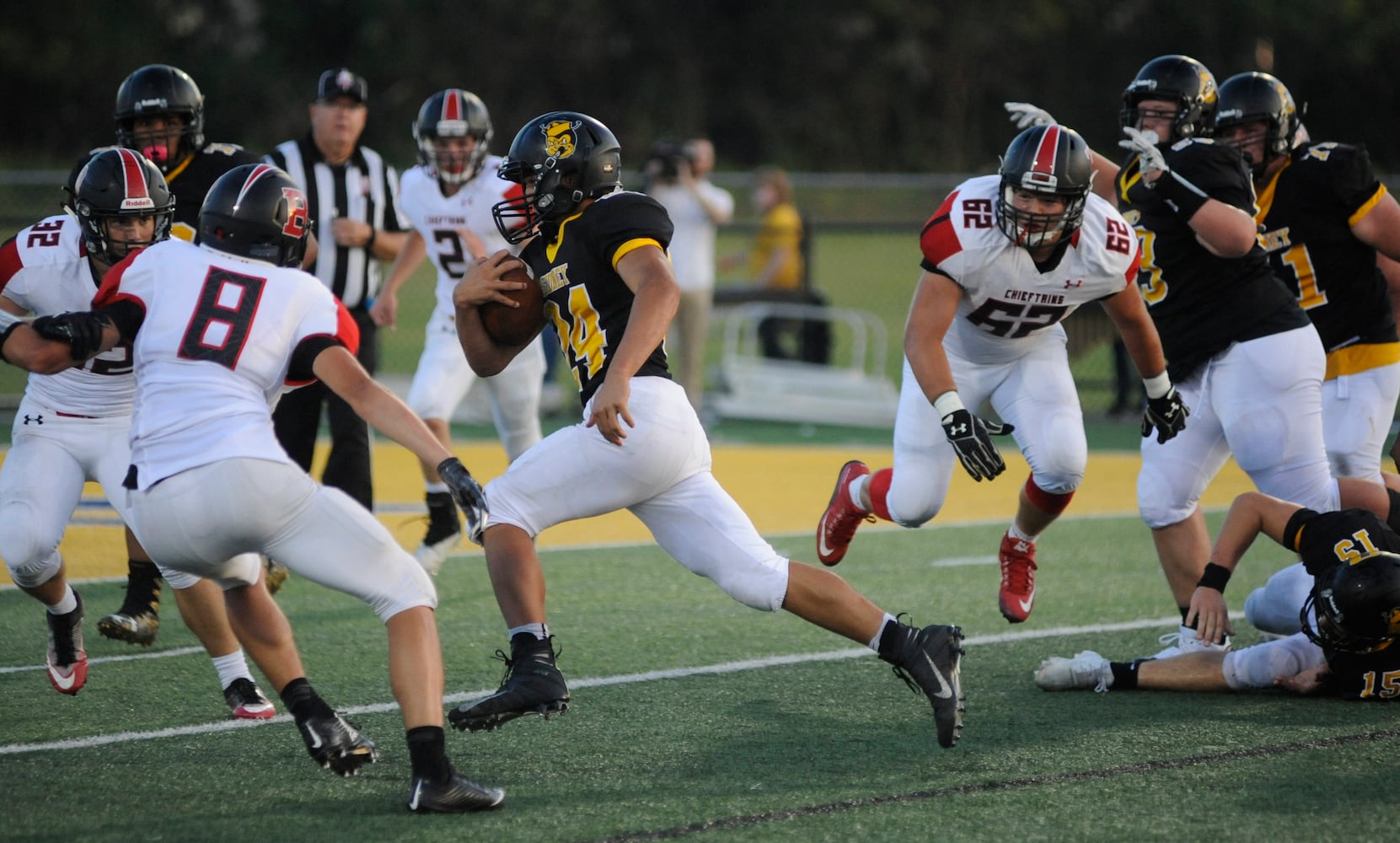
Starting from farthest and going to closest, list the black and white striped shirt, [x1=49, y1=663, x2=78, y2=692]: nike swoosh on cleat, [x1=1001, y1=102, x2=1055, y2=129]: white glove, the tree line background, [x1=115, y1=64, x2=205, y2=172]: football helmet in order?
the tree line background
the black and white striped shirt
[x1=115, y1=64, x2=205, y2=172]: football helmet
[x1=1001, y1=102, x2=1055, y2=129]: white glove
[x1=49, y1=663, x2=78, y2=692]: nike swoosh on cleat

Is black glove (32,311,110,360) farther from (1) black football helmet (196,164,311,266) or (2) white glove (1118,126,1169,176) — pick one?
(2) white glove (1118,126,1169,176)

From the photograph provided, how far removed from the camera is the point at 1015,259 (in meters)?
4.91

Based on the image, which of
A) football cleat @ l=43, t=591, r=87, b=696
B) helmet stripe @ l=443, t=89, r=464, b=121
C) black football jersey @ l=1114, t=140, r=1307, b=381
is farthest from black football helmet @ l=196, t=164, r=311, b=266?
helmet stripe @ l=443, t=89, r=464, b=121

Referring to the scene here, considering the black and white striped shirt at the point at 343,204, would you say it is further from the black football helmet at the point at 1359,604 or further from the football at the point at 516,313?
the black football helmet at the point at 1359,604

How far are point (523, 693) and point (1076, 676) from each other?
194cm

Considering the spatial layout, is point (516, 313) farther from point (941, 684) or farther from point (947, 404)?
point (941, 684)

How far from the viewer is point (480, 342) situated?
4.44 m

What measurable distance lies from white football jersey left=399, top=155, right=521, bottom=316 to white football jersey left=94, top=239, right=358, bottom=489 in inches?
132

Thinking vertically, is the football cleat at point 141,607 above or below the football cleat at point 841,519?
below

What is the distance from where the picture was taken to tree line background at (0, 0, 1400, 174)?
28.6m

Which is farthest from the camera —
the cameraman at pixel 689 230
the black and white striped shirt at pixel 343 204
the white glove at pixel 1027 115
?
the cameraman at pixel 689 230

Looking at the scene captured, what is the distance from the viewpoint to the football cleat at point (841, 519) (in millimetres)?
5898

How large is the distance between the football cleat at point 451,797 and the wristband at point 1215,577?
2238mm

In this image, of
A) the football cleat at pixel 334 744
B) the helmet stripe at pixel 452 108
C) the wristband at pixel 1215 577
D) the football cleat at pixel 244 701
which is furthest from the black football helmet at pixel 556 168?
the helmet stripe at pixel 452 108
